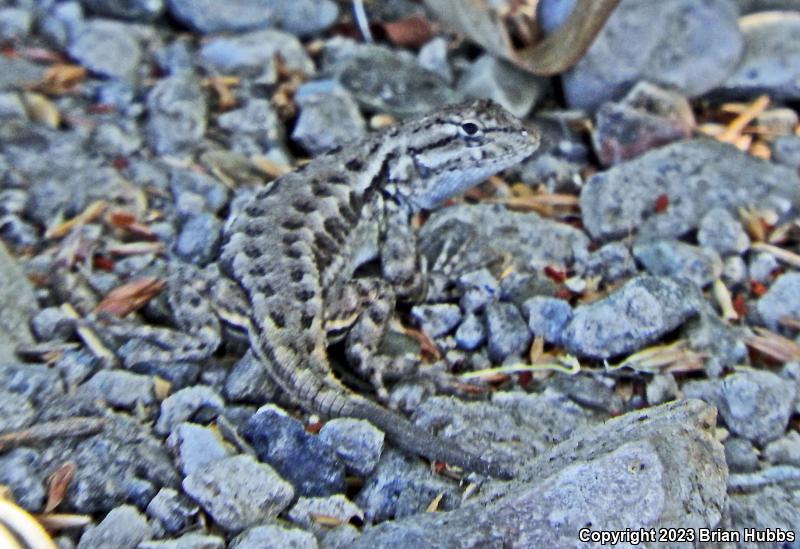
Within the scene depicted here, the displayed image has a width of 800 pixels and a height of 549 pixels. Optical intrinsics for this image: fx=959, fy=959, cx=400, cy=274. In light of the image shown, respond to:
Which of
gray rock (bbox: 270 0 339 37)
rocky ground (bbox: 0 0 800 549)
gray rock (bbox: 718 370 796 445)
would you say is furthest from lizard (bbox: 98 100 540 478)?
gray rock (bbox: 270 0 339 37)

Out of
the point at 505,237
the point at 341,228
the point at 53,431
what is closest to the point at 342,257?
the point at 341,228

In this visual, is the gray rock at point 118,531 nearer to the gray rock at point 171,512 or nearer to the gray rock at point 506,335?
the gray rock at point 171,512

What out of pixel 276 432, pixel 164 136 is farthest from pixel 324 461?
pixel 164 136

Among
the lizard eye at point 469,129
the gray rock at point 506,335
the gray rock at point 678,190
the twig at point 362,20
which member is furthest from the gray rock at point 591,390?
the twig at point 362,20

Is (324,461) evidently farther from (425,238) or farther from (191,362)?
(425,238)

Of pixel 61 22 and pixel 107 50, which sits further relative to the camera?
pixel 61 22

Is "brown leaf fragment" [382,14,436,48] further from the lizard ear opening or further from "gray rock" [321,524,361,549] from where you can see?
"gray rock" [321,524,361,549]

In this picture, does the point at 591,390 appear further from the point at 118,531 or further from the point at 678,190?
the point at 118,531
